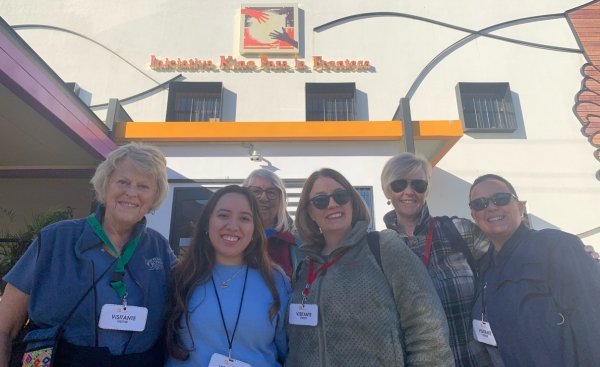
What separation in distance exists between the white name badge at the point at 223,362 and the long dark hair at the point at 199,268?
132mm

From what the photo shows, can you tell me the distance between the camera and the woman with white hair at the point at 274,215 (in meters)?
2.56

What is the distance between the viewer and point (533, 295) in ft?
5.85

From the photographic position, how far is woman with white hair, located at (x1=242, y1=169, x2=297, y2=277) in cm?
Result: 256

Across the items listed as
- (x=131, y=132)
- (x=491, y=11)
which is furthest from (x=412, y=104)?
(x=131, y=132)

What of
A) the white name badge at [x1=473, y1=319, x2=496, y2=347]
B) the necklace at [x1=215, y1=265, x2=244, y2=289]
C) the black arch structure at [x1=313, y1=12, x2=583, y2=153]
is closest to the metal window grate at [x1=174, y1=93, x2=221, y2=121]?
the black arch structure at [x1=313, y1=12, x2=583, y2=153]

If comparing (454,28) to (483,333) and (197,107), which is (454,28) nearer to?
(197,107)

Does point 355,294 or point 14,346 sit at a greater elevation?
point 355,294

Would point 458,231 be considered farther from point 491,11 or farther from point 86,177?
point 491,11

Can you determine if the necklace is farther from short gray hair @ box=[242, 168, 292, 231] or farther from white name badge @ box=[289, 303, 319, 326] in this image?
short gray hair @ box=[242, 168, 292, 231]

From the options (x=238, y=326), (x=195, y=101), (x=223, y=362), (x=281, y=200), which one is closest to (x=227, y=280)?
(x=238, y=326)

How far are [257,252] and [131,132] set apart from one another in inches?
199

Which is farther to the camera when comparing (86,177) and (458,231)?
(86,177)

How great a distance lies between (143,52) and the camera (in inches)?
340

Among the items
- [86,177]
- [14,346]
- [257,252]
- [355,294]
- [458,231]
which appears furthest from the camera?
[86,177]
